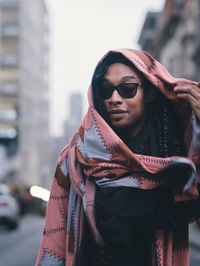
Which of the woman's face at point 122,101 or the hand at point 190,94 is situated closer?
the hand at point 190,94

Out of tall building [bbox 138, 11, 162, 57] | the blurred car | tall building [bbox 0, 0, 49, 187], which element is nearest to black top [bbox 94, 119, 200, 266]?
the blurred car

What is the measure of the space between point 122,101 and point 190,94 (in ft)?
0.97

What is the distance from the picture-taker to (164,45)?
3559 centimetres

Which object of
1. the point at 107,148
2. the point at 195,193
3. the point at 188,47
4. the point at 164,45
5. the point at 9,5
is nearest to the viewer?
the point at 195,193

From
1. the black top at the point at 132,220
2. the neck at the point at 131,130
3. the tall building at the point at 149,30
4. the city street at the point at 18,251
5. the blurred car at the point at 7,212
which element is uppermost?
the tall building at the point at 149,30

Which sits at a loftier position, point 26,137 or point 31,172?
point 26,137

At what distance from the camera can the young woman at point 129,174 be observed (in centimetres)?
176

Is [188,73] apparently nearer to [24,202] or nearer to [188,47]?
[188,47]

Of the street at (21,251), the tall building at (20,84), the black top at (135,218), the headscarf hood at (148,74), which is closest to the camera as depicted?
the black top at (135,218)

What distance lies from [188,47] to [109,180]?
25.2 metres

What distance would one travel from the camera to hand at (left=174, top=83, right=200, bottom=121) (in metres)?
1.78

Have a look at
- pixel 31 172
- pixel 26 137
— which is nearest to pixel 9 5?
pixel 26 137

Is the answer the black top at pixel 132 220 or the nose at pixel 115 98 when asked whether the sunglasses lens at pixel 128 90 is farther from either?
the black top at pixel 132 220

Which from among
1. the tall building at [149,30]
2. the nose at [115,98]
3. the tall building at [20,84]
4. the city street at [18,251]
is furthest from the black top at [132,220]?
the tall building at [20,84]
